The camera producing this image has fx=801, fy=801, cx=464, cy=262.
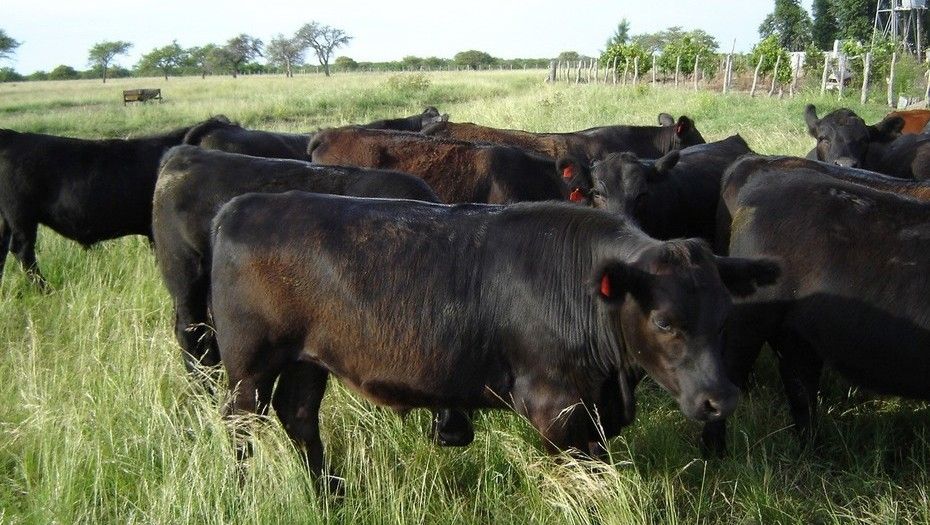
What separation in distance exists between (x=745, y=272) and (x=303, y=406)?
250 cm

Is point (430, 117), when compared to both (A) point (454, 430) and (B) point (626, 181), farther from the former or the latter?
(A) point (454, 430)

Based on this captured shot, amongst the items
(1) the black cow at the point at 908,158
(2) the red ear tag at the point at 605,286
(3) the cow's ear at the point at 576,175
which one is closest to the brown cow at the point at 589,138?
(3) the cow's ear at the point at 576,175

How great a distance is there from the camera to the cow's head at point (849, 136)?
398 inches

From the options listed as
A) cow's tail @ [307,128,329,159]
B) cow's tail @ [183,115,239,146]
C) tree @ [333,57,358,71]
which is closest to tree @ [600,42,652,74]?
cow's tail @ [183,115,239,146]

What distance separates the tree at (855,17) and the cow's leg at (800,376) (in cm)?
6223

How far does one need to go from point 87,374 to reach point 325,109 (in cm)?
2785

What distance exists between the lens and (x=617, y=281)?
366cm

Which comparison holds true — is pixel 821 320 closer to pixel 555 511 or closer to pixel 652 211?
pixel 555 511

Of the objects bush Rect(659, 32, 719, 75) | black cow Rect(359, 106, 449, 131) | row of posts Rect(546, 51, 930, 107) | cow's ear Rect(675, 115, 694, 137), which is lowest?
black cow Rect(359, 106, 449, 131)

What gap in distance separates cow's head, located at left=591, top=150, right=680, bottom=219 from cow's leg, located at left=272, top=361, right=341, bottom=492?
3.49 metres

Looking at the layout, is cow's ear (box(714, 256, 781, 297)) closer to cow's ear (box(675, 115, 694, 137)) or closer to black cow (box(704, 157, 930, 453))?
black cow (box(704, 157, 930, 453))

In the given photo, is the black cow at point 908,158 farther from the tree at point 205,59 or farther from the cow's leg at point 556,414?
the tree at point 205,59

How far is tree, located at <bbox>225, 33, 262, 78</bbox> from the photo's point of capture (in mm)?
95375

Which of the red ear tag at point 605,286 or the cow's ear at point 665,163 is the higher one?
the cow's ear at point 665,163
